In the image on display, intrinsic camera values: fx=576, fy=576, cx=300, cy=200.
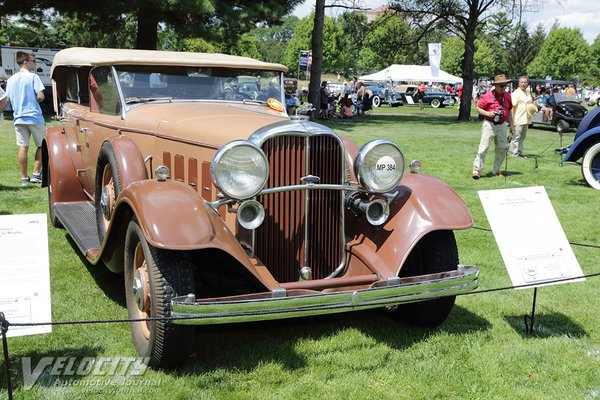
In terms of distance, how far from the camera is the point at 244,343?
357 cm

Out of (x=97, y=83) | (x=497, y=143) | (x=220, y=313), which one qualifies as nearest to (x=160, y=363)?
(x=220, y=313)

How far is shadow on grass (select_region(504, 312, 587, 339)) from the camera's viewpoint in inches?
151

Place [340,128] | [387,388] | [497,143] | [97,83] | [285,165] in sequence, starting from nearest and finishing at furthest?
[387,388] → [285,165] → [97,83] → [497,143] → [340,128]

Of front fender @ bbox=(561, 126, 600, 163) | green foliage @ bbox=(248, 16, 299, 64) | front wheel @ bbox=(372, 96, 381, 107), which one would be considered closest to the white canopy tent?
front wheel @ bbox=(372, 96, 381, 107)

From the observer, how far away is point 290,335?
3.71 metres

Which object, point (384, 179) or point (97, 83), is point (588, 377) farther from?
point (97, 83)

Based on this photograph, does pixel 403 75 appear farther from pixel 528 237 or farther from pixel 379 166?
pixel 379 166

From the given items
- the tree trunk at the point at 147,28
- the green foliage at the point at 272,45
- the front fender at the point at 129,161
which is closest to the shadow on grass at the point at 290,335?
the front fender at the point at 129,161

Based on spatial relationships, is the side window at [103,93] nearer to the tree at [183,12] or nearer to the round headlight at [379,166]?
the round headlight at [379,166]

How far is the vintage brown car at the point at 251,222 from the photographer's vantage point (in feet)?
9.73

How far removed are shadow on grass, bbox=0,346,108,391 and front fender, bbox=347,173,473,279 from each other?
1.70 m

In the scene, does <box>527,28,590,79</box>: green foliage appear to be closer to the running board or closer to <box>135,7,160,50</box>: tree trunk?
<box>135,7,160,50</box>: tree trunk

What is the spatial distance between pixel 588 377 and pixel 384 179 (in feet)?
5.27

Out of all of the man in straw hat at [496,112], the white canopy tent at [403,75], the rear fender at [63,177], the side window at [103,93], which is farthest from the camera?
the white canopy tent at [403,75]
